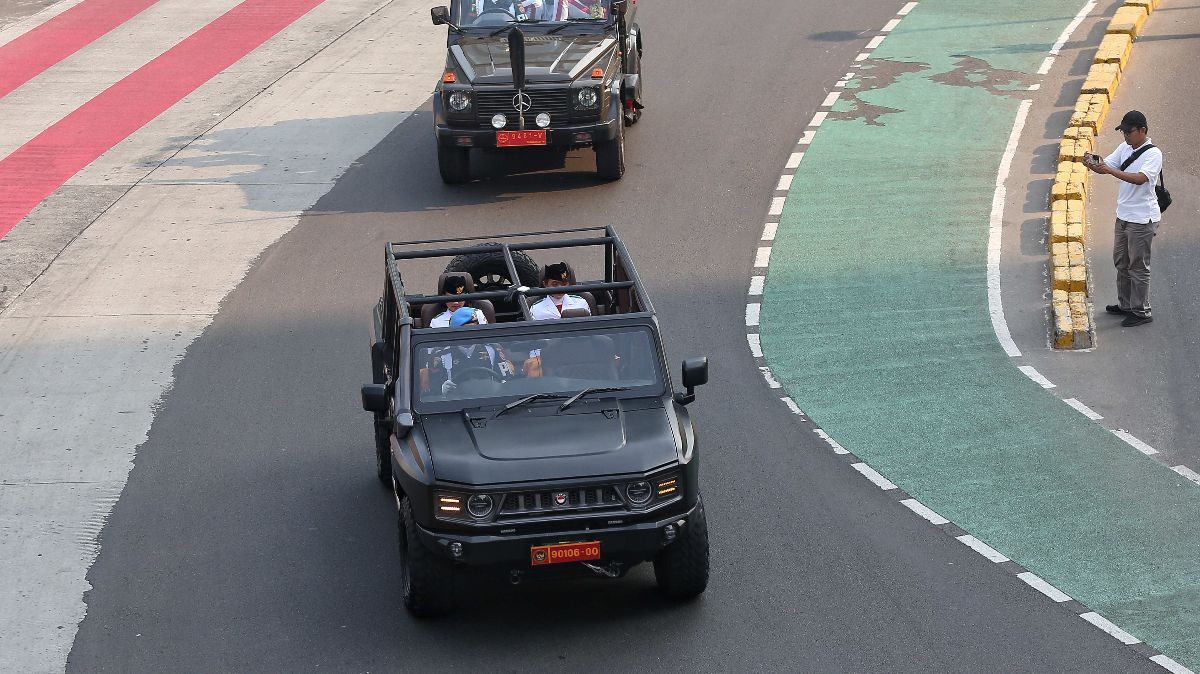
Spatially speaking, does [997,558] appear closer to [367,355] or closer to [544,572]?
[544,572]

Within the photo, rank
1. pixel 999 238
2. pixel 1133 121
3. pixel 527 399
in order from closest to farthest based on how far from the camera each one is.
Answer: pixel 527 399 → pixel 1133 121 → pixel 999 238

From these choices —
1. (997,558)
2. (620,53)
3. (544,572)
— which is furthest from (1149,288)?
(544,572)

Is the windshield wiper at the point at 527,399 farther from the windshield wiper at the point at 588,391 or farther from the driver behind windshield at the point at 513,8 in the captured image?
the driver behind windshield at the point at 513,8

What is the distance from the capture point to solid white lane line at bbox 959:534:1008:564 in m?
10.5

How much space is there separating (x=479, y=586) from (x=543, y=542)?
3.25 ft

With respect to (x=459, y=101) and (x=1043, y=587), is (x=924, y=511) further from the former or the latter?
(x=459, y=101)

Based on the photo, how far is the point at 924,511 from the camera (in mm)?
11242

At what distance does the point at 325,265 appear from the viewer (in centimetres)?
1700

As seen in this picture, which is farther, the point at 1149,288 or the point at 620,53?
the point at 620,53

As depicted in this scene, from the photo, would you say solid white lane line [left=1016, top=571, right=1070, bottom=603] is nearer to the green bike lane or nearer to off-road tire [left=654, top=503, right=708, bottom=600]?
the green bike lane

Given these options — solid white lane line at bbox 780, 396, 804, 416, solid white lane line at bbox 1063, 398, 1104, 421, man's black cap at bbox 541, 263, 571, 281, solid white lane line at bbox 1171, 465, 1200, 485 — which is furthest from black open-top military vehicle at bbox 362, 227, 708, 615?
solid white lane line at bbox 1063, 398, 1104, 421

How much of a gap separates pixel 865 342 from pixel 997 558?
165 inches

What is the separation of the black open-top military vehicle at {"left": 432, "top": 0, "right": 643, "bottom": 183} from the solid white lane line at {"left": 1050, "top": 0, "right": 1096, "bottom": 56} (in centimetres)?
740

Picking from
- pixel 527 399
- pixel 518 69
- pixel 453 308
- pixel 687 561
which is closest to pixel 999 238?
pixel 518 69
